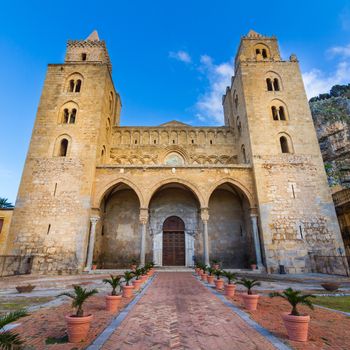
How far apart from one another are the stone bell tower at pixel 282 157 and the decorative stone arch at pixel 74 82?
14380 millimetres

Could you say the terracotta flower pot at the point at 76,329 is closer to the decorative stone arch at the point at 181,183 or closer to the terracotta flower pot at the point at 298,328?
the terracotta flower pot at the point at 298,328

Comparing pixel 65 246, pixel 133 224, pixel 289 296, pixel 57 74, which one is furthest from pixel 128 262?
pixel 57 74

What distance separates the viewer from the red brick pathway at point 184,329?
325 centimetres

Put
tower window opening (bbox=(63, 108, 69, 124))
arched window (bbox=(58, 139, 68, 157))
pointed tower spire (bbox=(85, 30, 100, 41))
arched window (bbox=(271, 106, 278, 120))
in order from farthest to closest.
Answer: pointed tower spire (bbox=(85, 30, 100, 41)), arched window (bbox=(271, 106, 278, 120)), tower window opening (bbox=(63, 108, 69, 124)), arched window (bbox=(58, 139, 68, 157))

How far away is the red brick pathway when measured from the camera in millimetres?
3254

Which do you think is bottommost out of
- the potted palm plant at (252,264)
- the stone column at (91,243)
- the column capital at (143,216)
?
the potted palm plant at (252,264)

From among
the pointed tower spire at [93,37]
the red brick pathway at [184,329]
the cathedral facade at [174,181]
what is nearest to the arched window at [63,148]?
the cathedral facade at [174,181]

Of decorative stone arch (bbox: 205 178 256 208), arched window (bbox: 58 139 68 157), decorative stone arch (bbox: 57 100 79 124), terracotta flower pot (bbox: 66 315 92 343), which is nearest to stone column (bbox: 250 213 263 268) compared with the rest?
decorative stone arch (bbox: 205 178 256 208)

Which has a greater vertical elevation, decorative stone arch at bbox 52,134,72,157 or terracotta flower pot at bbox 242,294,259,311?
decorative stone arch at bbox 52,134,72,157

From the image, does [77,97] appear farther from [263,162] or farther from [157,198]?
[263,162]

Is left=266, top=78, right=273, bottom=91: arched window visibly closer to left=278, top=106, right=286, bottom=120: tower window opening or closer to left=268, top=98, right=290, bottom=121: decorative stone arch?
left=268, top=98, right=290, bottom=121: decorative stone arch

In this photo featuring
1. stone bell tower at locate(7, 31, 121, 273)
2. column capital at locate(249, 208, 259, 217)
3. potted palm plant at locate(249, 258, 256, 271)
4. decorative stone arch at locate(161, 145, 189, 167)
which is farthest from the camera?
decorative stone arch at locate(161, 145, 189, 167)

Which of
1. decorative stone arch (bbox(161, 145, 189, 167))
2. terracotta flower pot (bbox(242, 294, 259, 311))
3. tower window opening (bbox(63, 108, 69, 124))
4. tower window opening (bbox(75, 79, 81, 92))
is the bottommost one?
terracotta flower pot (bbox(242, 294, 259, 311))

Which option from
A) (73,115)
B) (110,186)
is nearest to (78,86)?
(73,115)
